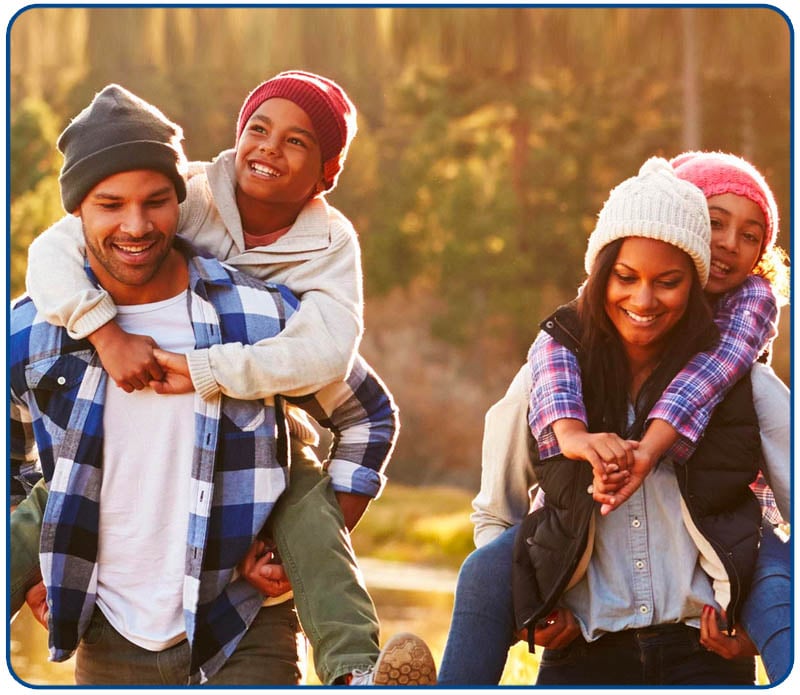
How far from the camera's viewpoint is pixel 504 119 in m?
12.7

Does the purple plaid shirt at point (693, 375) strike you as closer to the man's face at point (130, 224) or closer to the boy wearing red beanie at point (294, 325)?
the boy wearing red beanie at point (294, 325)

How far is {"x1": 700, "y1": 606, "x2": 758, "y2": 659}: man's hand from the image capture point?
2508 mm

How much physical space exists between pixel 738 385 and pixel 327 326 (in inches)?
31.1

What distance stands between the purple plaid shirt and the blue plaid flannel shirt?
1.63 feet

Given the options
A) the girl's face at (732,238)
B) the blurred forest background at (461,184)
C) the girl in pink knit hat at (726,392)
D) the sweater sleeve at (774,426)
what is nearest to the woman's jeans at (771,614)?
the girl in pink knit hat at (726,392)

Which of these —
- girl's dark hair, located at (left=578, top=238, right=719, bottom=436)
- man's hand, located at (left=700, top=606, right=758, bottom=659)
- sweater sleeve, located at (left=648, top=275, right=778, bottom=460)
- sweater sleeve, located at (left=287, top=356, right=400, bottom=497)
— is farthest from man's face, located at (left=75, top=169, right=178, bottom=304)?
man's hand, located at (left=700, top=606, right=758, bottom=659)

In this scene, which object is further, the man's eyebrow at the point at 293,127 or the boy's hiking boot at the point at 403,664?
the man's eyebrow at the point at 293,127

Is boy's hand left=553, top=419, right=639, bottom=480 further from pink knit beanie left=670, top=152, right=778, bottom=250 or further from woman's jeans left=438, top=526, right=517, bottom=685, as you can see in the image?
pink knit beanie left=670, top=152, right=778, bottom=250

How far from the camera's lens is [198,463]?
2494mm

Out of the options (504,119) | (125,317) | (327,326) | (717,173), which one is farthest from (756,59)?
(504,119)

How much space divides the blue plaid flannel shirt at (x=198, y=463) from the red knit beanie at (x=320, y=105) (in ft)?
0.98

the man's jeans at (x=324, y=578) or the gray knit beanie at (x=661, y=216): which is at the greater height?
the gray knit beanie at (x=661, y=216)

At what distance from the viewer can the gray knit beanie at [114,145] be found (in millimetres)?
2480

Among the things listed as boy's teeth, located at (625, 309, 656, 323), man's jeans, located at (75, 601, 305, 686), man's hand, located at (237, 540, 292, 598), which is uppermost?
boy's teeth, located at (625, 309, 656, 323)
